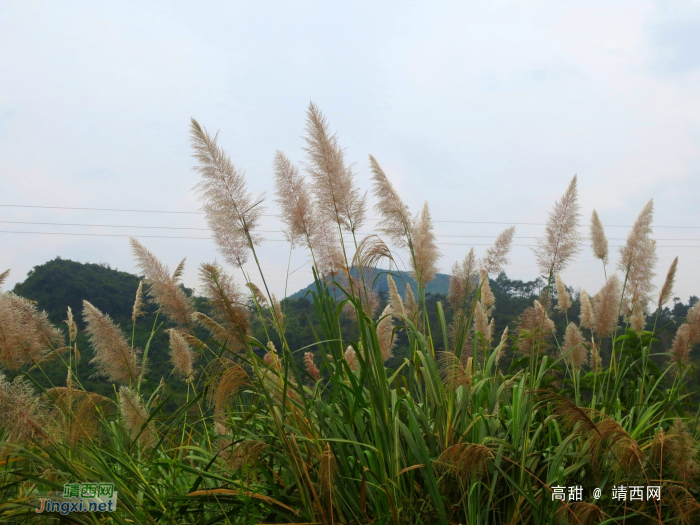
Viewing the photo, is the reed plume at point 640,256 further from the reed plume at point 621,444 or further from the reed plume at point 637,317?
the reed plume at point 621,444

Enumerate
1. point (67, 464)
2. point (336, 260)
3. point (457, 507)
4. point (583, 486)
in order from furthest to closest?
point (336, 260) < point (583, 486) < point (457, 507) < point (67, 464)

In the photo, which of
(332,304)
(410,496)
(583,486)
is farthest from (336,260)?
(583,486)

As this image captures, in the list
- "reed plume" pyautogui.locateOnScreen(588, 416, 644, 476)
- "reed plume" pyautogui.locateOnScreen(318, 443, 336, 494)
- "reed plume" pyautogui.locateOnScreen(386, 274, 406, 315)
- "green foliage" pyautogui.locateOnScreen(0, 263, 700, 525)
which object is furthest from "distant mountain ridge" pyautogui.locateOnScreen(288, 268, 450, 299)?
"reed plume" pyautogui.locateOnScreen(588, 416, 644, 476)

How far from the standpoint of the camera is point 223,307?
7.70ft

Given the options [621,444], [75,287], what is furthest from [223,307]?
[75,287]

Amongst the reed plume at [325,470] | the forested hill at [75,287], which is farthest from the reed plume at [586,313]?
the forested hill at [75,287]

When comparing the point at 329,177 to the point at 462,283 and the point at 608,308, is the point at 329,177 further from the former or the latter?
the point at 608,308

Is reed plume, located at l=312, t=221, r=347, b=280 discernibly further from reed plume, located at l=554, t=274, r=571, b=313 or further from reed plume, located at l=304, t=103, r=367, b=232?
reed plume, located at l=554, t=274, r=571, b=313

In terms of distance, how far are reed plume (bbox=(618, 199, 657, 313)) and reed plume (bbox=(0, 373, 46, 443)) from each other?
3.94 meters

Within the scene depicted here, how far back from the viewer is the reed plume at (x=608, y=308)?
370 centimetres

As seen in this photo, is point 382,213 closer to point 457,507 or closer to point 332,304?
point 332,304

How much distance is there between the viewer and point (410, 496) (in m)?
2.24

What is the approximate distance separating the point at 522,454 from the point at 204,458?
165cm
